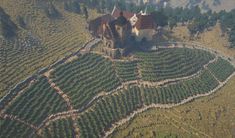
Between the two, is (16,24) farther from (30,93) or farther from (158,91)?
(158,91)

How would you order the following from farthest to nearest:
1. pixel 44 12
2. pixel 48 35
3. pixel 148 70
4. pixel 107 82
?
pixel 44 12
pixel 48 35
pixel 148 70
pixel 107 82

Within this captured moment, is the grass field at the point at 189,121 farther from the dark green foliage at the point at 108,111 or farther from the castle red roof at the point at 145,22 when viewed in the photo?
the castle red roof at the point at 145,22

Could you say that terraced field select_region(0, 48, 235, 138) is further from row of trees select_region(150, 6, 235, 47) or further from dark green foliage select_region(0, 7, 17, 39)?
dark green foliage select_region(0, 7, 17, 39)

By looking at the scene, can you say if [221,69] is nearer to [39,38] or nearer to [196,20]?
[196,20]

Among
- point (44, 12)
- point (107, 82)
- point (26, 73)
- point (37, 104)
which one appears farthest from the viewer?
point (44, 12)

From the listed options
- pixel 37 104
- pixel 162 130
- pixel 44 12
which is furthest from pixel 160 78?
pixel 44 12

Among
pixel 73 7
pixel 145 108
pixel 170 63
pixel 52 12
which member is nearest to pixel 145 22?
pixel 170 63
